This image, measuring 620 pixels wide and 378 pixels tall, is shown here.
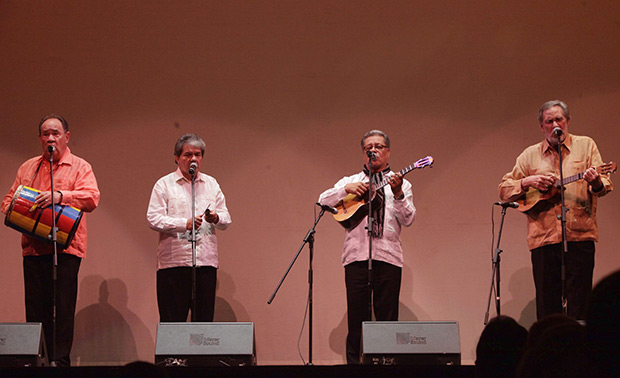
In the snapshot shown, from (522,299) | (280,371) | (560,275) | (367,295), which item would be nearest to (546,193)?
(560,275)

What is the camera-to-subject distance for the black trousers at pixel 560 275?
14.6ft

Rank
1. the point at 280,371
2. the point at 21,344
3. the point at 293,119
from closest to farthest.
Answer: the point at 280,371, the point at 21,344, the point at 293,119

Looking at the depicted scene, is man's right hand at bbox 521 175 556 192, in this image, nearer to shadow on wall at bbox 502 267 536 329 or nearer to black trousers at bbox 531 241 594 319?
black trousers at bbox 531 241 594 319

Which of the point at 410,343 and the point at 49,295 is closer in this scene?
the point at 410,343

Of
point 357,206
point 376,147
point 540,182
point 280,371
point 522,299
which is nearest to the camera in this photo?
point 280,371

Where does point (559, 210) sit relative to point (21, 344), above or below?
Result: above

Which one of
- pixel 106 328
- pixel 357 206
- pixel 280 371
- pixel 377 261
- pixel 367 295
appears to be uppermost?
pixel 357 206

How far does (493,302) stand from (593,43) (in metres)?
2.39

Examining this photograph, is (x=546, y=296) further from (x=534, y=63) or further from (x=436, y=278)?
(x=534, y=63)

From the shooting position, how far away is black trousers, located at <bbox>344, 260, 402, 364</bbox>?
472 cm

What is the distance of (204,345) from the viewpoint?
157 inches

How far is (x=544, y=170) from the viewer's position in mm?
4719

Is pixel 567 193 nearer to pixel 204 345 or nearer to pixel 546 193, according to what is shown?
pixel 546 193

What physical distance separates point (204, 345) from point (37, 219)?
138 cm
